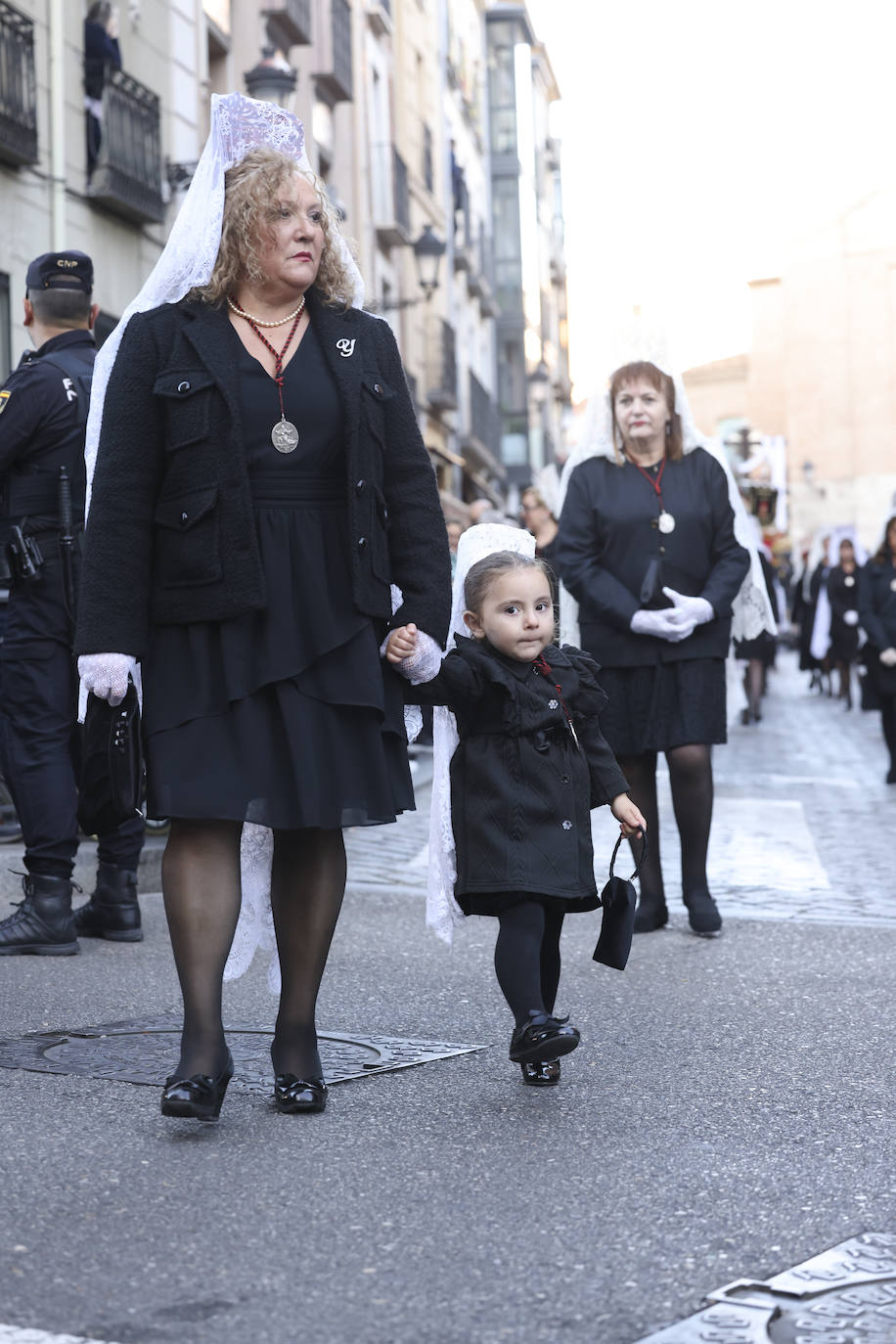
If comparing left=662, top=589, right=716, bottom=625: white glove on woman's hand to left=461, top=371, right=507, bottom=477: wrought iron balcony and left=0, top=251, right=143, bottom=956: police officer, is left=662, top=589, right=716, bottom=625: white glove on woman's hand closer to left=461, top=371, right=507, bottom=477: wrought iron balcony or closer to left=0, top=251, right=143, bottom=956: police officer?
left=0, top=251, right=143, bottom=956: police officer

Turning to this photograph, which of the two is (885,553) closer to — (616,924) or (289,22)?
(616,924)

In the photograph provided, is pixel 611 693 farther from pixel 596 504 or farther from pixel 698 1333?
pixel 698 1333

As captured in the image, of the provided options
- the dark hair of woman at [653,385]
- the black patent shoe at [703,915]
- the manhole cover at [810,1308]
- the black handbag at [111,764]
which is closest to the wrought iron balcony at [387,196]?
the dark hair of woman at [653,385]

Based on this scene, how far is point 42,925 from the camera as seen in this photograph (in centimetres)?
645

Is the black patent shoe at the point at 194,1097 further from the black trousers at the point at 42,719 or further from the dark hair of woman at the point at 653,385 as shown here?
the dark hair of woman at the point at 653,385

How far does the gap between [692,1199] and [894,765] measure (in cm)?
1058

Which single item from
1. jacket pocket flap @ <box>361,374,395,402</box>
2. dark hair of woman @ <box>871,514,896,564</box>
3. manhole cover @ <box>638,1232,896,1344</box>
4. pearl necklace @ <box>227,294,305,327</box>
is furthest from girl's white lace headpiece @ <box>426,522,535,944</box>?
dark hair of woman @ <box>871,514,896,564</box>

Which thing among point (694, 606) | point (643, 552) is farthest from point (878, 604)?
point (694, 606)

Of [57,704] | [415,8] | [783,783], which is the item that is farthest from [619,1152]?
[415,8]

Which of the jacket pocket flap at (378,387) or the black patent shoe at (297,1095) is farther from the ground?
the jacket pocket flap at (378,387)

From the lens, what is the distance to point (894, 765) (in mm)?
13867

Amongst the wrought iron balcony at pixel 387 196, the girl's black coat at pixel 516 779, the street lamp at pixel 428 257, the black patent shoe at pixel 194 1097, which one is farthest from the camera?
the wrought iron balcony at pixel 387 196

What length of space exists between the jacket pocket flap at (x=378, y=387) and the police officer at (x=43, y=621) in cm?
236

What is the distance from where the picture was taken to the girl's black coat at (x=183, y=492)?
4.14m
